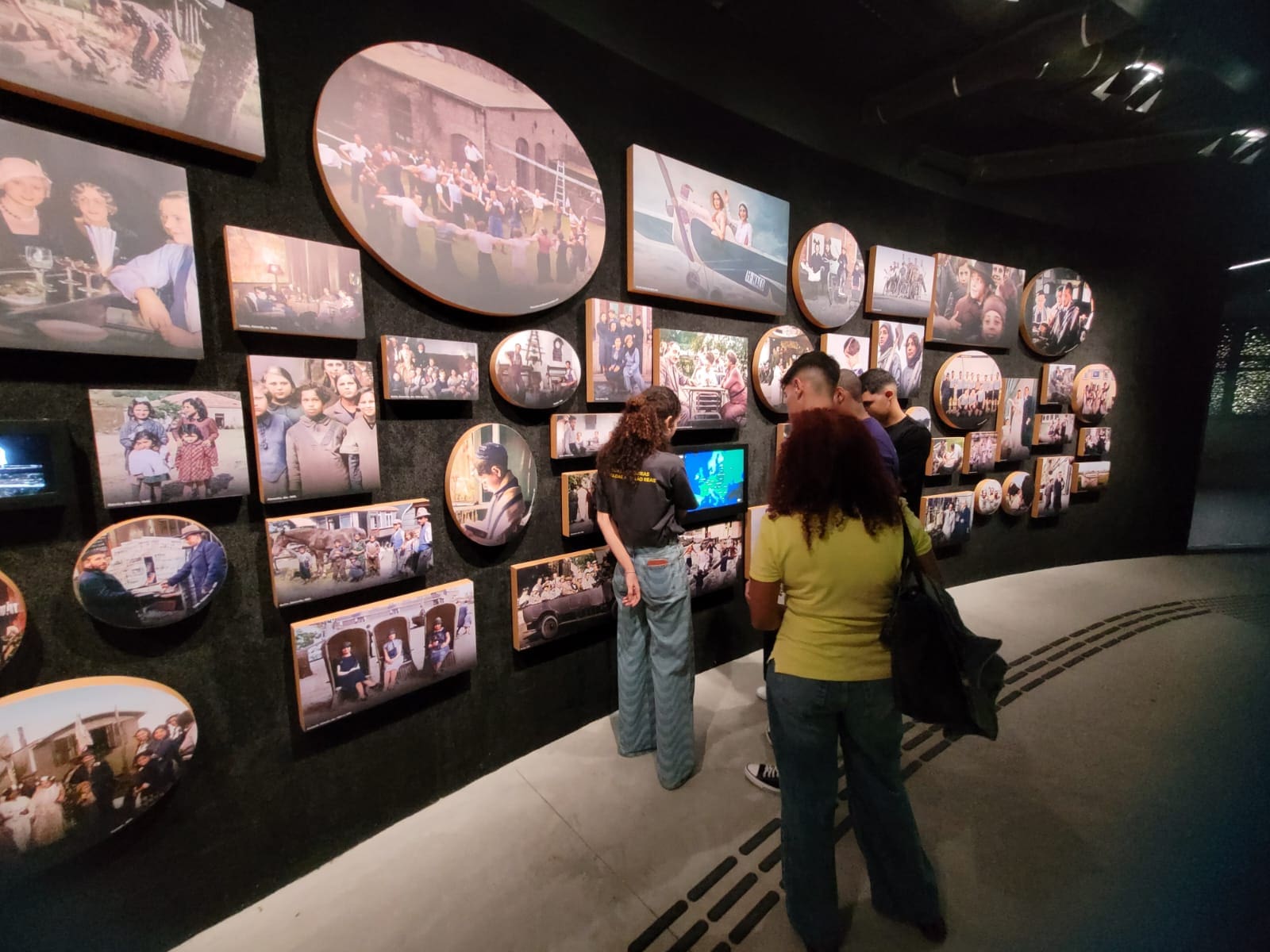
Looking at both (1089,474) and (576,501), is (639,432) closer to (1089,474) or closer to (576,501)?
(576,501)

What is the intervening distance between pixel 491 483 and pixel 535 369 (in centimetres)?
50

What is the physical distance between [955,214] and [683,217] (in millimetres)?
2605

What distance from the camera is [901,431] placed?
2375 millimetres

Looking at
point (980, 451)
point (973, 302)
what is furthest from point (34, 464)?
point (980, 451)

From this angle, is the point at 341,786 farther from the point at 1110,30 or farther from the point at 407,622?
the point at 1110,30

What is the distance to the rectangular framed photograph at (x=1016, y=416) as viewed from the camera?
3906 millimetres

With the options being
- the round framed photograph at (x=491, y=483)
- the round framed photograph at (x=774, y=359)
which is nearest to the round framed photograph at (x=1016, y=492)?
the round framed photograph at (x=774, y=359)

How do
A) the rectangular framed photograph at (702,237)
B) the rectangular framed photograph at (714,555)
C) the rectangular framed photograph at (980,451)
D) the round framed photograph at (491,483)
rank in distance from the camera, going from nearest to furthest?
the round framed photograph at (491,483)
the rectangular framed photograph at (702,237)
the rectangular framed photograph at (714,555)
the rectangular framed photograph at (980,451)

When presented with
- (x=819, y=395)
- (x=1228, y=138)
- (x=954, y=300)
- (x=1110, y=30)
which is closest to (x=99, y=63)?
(x=819, y=395)

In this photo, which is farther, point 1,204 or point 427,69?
→ point 427,69

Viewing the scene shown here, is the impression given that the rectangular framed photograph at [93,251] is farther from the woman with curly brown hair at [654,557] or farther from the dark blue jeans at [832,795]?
the dark blue jeans at [832,795]

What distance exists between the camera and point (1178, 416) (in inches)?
191

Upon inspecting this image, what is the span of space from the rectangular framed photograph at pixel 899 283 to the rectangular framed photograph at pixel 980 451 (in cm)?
115

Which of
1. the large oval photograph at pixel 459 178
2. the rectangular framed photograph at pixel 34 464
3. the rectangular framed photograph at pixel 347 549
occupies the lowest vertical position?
the rectangular framed photograph at pixel 347 549
